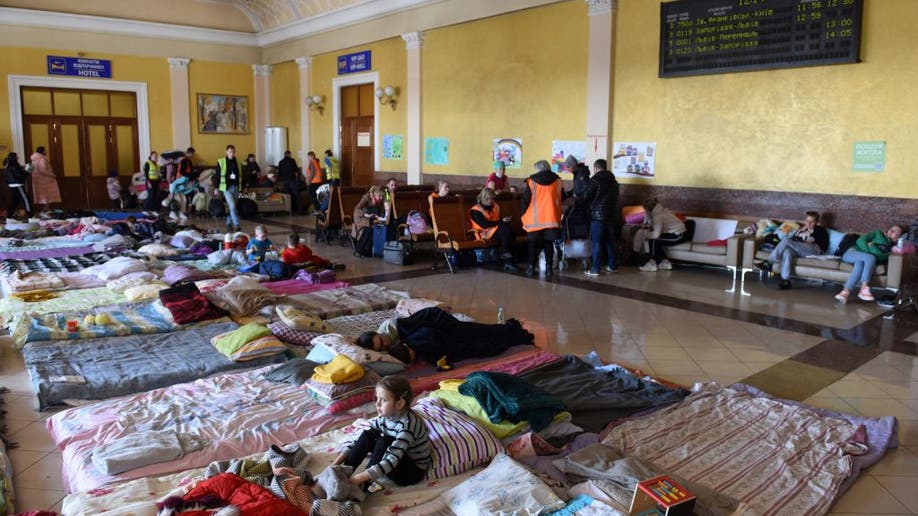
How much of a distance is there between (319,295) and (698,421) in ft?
12.8

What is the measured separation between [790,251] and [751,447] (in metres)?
4.56

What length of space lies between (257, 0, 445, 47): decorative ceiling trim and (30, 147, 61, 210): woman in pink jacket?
593 centimetres

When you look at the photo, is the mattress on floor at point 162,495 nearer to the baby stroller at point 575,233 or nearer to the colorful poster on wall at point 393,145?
the baby stroller at point 575,233

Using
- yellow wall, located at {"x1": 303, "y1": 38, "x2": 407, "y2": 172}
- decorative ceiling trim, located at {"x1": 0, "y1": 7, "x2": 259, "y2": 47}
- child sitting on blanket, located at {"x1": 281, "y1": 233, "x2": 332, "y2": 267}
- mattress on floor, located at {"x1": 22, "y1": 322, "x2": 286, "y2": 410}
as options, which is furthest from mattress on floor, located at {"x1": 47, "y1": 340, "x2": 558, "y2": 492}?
decorative ceiling trim, located at {"x1": 0, "y1": 7, "x2": 259, "y2": 47}

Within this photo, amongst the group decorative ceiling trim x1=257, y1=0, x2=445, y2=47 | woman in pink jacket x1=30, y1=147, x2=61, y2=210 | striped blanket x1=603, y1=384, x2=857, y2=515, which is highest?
decorative ceiling trim x1=257, y1=0, x2=445, y2=47

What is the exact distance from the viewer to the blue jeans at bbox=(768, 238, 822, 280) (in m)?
7.69

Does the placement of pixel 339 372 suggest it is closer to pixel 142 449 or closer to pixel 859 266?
pixel 142 449

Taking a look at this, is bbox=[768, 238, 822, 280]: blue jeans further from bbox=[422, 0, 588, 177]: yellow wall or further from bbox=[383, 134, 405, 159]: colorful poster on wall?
bbox=[383, 134, 405, 159]: colorful poster on wall

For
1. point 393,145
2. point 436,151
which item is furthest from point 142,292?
point 393,145

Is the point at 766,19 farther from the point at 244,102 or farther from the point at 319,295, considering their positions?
the point at 244,102

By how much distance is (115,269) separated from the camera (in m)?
7.46

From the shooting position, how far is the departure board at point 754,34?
312 inches

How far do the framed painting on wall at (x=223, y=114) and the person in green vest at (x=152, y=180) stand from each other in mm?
2389

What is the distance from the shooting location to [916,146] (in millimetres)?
7551
